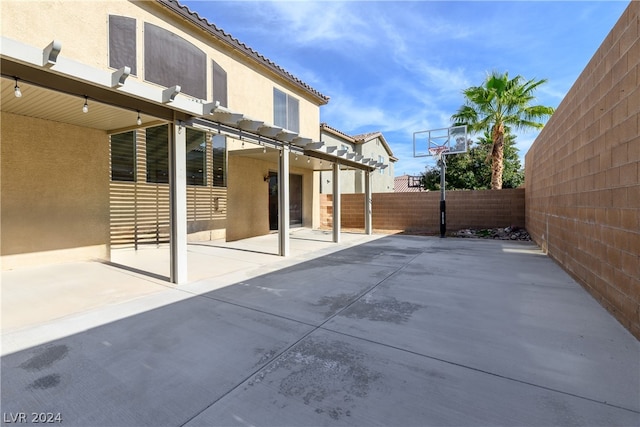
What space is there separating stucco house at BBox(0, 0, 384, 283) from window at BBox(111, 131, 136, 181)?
0.09 feet

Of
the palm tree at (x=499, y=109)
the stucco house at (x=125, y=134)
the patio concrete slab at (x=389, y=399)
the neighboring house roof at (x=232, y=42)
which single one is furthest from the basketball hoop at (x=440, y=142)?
the patio concrete slab at (x=389, y=399)

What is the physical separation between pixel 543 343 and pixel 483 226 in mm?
11266

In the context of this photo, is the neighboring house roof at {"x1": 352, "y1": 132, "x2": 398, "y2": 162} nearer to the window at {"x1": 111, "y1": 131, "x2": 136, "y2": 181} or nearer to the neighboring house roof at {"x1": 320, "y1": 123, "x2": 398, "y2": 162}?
the neighboring house roof at {"x1": 320, "y1": 123, "x2": 398, "y2": 162}

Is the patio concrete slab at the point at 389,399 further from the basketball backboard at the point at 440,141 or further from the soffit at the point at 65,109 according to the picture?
the basketball backboard at the point at 440,141

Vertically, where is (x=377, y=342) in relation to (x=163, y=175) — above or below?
below

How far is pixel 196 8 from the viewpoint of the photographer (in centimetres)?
976

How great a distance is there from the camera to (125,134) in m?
8.14

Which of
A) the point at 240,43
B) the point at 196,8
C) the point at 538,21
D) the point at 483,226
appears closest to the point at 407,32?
the point at 538,21

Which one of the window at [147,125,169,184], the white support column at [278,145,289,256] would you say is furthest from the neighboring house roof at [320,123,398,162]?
the window at [147,125,169,184]

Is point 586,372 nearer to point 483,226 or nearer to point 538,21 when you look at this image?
point 538,21

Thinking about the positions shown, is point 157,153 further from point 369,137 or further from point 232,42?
point 369,137

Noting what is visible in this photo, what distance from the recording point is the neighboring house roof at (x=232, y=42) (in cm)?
900

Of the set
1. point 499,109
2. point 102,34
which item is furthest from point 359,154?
point 102,34

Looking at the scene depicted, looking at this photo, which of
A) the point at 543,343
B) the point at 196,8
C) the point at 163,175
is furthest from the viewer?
the point at 196,8
